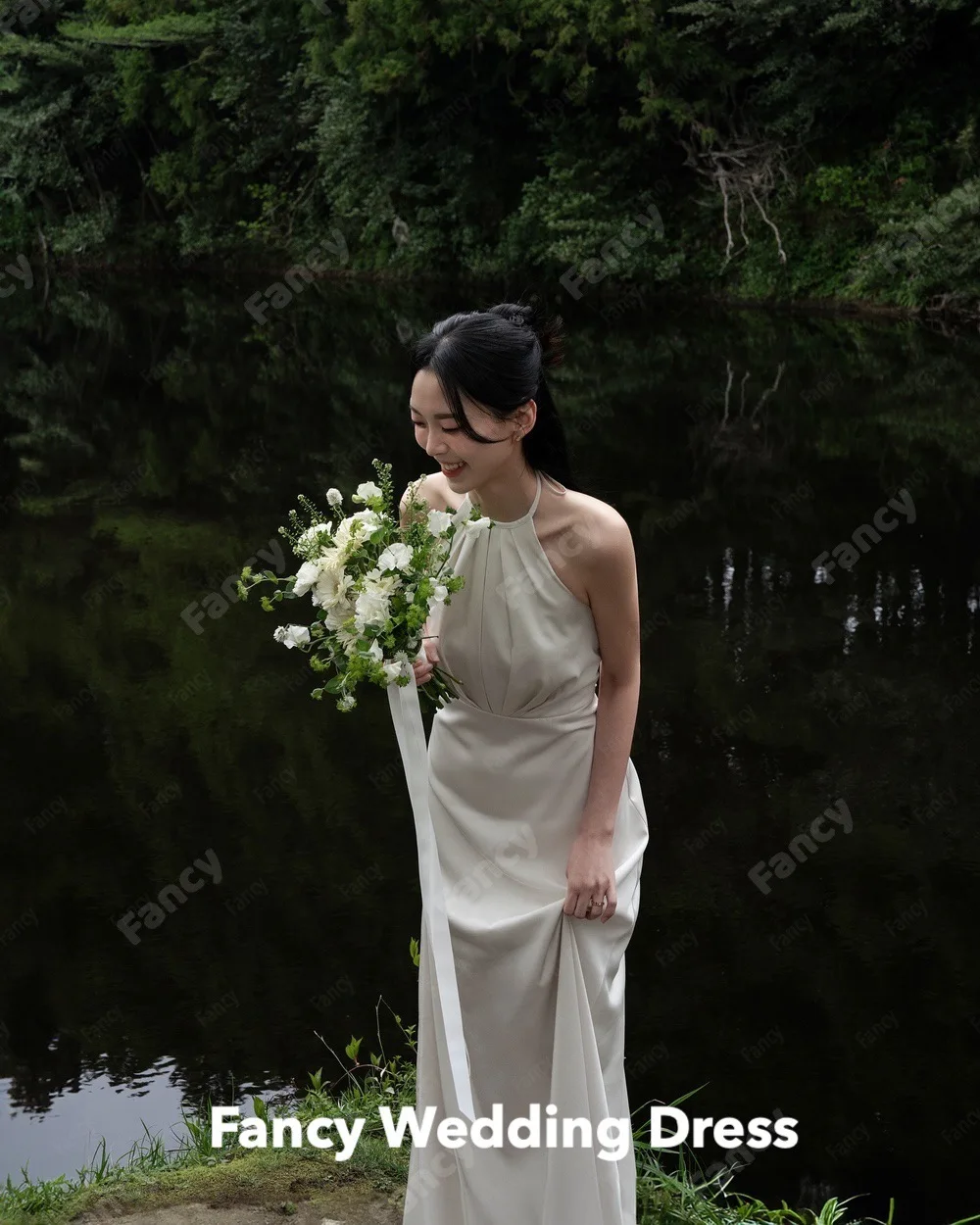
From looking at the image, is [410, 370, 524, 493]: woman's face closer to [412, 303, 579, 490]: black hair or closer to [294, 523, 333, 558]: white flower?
[412, 303, 579, 490]: black hair

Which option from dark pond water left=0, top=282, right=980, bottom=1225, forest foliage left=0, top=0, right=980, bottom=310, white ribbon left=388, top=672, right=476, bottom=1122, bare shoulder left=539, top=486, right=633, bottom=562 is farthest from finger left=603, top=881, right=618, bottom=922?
forest foliage left=0, top=0, right=980, bottom=310

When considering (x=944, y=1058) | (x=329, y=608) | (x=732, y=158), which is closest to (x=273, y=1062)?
(x=944, y=1058)

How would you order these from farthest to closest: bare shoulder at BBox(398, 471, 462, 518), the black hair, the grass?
the grass → bare shoulder at BBox(398, 471, 462, 518) → the black hair

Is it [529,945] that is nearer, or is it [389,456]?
[529,945]

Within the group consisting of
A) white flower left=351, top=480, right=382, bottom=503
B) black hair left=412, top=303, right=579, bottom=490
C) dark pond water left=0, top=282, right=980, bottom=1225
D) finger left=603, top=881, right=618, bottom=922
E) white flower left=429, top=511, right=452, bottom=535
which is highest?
black hair left=412, top=303, right=579, bottom=490

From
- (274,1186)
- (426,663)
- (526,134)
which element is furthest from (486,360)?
(526,134)

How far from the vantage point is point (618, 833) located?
9.55ft

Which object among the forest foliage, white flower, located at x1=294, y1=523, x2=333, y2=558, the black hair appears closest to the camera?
the black hair

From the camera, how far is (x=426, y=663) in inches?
108

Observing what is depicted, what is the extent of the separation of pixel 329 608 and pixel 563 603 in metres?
0.43

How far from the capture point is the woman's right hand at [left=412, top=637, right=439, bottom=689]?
8.95 feet

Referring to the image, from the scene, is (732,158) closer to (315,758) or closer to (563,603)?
(315,758)

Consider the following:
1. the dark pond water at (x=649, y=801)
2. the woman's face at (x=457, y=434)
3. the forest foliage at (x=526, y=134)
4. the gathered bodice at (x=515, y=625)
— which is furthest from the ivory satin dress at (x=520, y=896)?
the forest foliage at (x=526, y=134)

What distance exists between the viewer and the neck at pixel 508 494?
2.72 metres
